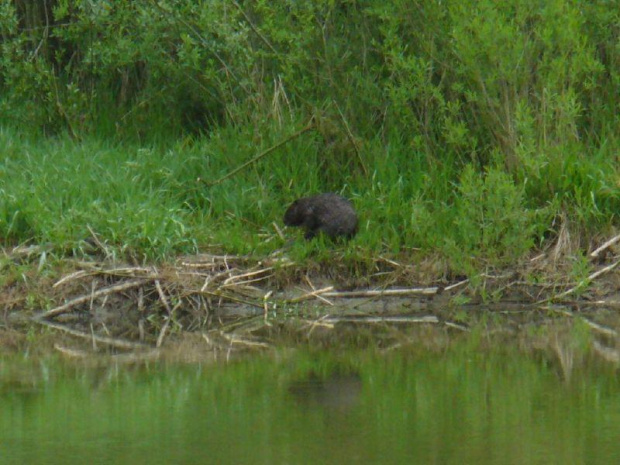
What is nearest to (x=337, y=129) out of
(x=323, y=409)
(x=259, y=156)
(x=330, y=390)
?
(x=259, y=156)

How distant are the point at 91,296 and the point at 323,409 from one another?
289 cm

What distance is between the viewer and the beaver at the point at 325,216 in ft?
26.6

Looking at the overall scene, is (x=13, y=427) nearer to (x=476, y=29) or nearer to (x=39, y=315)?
(x=39, y=315)

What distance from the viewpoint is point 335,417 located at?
16.1ft

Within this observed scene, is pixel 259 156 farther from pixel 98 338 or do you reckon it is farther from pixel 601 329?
→ pixel 601 329

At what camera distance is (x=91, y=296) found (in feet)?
24.7

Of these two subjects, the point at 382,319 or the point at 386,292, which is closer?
the point at 382,319

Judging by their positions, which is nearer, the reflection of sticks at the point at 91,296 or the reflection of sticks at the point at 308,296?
the reflection of sticks at the point at 91,296

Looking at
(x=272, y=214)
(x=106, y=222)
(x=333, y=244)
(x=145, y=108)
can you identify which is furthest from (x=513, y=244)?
(x=145, y=108)

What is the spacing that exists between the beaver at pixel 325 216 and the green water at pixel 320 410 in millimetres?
1842

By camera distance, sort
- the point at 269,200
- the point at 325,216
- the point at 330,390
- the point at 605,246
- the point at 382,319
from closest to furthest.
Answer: the point at 330,390, the point at 382,319, the point at 605,246, the point at 325,216, the point at 269,200

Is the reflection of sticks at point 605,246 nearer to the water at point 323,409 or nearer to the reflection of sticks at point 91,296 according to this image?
the water at point 323,409

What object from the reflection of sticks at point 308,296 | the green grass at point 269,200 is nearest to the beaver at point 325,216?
the green grass at point 269,200

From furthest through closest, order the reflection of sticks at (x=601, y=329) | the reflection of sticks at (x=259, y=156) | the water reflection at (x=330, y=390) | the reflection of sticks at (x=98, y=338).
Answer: the reflection of sticks at (x=259, y=156) → the reflection of sticks at (x=601, y=329) → the reflection of sticks at (x=98, y=338) → the water reflection at (x=330, y=390)
